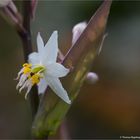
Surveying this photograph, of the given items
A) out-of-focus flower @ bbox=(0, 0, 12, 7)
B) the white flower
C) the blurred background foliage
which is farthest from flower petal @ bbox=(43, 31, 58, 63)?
the blurred background foliage

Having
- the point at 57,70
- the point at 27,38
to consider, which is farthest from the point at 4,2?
the point at 57,70

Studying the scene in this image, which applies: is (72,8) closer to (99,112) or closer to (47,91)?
(99,112)

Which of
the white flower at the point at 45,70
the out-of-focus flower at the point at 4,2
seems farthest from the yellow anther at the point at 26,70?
the out-of-focus flower at the point at 4,2

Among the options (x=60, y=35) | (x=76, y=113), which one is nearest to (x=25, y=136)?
(x=76, y=113)

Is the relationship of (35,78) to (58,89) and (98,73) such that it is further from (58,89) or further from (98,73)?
(98,73)

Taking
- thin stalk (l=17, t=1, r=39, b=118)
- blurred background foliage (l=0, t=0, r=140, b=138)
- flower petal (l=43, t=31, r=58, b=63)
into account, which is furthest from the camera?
blurred background foliage (l=0, t=0, r=140, b=138)

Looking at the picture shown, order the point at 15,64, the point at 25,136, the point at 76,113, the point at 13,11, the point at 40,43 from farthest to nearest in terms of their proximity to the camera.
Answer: the point at 15,64 → the point at 76,113 → the point at 25,136 → the point at 13,11 → the point at 40,43

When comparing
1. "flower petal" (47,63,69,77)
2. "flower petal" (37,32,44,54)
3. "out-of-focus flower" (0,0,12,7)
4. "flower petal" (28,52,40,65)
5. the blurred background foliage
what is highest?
"out-of-focus flower" (0,0,12,7)

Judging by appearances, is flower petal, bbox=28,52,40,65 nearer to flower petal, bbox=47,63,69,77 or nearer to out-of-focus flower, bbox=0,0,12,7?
flower petal, bbox=47,63,69,77
